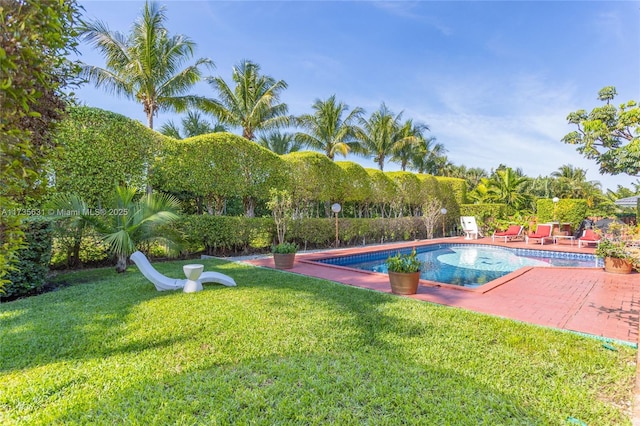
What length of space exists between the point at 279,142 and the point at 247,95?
5.15 m

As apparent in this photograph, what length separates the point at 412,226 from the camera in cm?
2072

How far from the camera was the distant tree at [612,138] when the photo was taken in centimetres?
526

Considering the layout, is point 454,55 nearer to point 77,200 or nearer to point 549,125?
point 549,125

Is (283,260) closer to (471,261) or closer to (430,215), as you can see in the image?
(471,261)

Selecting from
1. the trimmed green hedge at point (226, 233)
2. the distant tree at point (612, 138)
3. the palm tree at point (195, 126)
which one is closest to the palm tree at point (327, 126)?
the palm tree at point (195, 126)

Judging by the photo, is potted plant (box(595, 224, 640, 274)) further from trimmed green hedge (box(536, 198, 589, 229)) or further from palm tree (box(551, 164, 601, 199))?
palm tree (box(551, 164, 601, 199))

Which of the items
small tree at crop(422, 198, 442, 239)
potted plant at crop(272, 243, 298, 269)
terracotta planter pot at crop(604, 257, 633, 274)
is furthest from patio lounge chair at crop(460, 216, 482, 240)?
potted plant at crop(272, 243, 298, 269)

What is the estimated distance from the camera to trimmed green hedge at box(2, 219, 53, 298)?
6047mm

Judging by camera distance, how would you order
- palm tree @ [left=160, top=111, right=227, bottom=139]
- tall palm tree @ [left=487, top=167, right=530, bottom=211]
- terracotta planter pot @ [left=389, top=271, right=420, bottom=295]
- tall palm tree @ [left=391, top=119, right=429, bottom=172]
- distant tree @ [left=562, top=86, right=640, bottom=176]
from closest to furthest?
distant tree @ [left=562, top=86, right=640, bottom=176]
terracotta planter pot @ [left=389, top=271, right=420, bottom=295]
palm tree @ [left=160, top=111, right=227, bottom=139]
tall palm tree @ [left=487, top=167, right=530, bottom=211]
tall palm tree @ [left=391, top=119, right=429, bottom=172]

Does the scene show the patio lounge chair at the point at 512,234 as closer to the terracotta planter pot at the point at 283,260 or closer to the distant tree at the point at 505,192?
the distant tree at the point at 505,192

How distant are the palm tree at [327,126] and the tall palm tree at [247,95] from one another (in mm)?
3729

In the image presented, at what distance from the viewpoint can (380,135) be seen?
25.9m

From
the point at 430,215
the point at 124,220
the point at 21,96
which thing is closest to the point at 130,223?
the point at 124,220

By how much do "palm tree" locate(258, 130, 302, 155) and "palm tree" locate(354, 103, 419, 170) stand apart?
18.1ft
